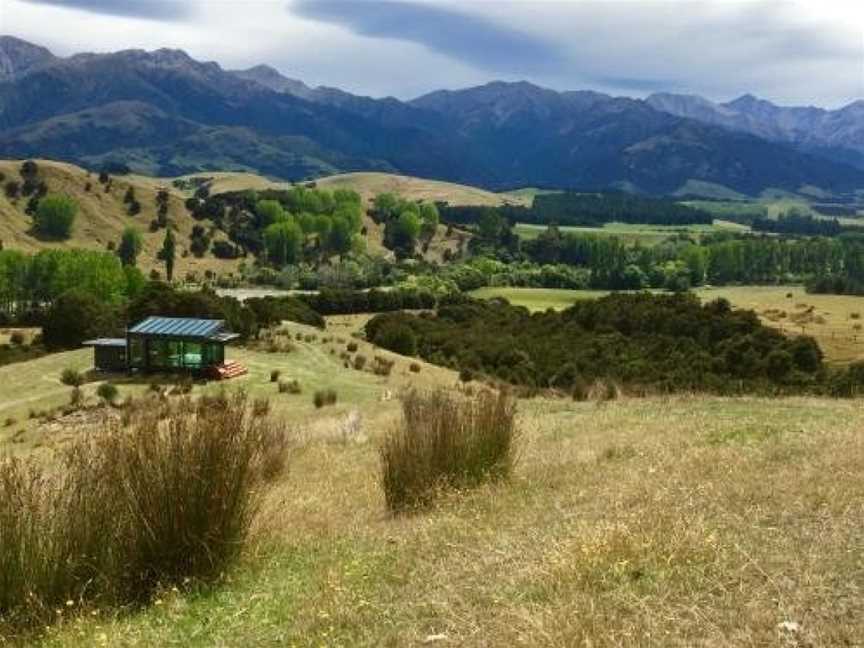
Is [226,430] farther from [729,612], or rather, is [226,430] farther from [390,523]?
[729,612]

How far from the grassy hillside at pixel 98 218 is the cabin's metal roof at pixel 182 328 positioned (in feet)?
279

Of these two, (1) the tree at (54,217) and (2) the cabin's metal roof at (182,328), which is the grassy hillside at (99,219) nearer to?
(1) the tree at (54,217)

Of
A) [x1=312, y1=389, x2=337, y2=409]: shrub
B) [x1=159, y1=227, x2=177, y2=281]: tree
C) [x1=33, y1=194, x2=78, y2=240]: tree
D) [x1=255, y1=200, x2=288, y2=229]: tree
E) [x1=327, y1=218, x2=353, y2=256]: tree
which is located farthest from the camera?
[x1=327, y1=218, x2=353, y2=256]: tree

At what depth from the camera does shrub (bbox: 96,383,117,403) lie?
3931cm

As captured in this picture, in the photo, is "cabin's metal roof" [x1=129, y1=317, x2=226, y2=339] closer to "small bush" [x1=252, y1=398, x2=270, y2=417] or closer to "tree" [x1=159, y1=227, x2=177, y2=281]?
"small bush" [x1=252, y1=398, x2=270, y2=417]

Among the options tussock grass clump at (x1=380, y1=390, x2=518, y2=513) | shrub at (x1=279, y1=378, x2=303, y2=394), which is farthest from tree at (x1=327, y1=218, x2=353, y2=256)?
tussock grass clump at (x1=380, y1=390, x2=518, y2=513)

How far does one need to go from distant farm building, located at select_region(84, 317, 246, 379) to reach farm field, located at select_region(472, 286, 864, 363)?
45477 mm

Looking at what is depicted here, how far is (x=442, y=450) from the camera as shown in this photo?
10586 mm

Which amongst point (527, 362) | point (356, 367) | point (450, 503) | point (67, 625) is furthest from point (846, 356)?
point (67, 625)

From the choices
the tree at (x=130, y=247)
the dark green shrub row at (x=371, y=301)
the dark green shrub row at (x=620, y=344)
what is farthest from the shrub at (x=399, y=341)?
the tree at (x=130, y=247)

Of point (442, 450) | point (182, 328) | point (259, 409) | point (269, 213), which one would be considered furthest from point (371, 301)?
point (442, 450)

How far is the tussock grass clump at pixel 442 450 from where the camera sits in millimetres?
10375

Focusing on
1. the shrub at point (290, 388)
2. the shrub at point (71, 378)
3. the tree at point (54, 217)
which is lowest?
the shrub at point (71, 378)

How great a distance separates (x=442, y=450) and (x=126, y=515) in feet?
13.4
